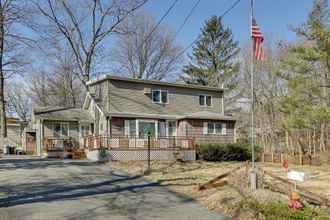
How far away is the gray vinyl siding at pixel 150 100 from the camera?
22.9 metres

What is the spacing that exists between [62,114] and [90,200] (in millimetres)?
19617

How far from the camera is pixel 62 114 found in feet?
87.9

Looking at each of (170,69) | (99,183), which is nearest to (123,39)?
(170,69)

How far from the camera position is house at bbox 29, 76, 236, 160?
21.8 meters

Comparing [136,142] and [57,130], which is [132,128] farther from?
[57,130]

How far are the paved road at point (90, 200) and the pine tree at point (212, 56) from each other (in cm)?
3046

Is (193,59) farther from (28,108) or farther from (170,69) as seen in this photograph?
(28,108)

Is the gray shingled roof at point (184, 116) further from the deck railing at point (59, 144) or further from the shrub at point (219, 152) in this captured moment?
the deck railing at point (59, 144)

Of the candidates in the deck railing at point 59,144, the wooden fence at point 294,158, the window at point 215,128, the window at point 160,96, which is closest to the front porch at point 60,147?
the deck railing at point 59,144

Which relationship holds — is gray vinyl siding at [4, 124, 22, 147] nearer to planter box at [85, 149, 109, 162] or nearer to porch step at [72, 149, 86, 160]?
porch step at [72, 149, 86, 160]

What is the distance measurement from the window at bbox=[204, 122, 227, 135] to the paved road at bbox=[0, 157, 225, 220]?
13.8 m

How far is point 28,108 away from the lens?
50.8 meters

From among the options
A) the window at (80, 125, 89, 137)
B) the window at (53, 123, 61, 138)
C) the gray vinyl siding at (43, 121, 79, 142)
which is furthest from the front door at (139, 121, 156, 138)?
the window at (53, 123, 61, 138)

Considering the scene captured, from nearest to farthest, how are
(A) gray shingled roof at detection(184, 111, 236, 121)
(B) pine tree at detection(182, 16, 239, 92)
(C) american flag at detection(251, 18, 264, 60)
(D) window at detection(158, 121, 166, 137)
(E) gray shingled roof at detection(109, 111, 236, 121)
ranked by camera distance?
(C) american flag at detection(251, 18, 264, 60) < (E) gray shingled roof at detection(109, 111, 236, 121) < (D) window at detection(158, 121, 166, 137) < (A) gray shingled roof at detection(184, 111, 236, 121) < (B) pine tree at detection(182, 16, 239, 92)
